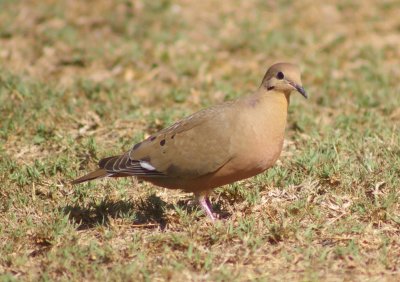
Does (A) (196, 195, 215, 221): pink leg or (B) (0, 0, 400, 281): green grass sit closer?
(B) (0, 0, 400, 281): green grass

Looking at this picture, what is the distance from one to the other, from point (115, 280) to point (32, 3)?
592 cm

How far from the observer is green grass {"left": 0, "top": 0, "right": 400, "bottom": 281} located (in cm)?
465

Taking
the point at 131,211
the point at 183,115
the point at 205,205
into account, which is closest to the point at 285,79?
the point at 205,205

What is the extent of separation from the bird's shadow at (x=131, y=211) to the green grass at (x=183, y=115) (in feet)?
0.04

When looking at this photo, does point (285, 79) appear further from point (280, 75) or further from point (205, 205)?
point (205, 205)

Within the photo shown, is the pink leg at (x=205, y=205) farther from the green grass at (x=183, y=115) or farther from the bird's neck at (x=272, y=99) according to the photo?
the bird's neck at (x=272, y=99)

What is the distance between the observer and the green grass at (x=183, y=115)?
15.3ft

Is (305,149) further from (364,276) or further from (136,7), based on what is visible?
(136,7)

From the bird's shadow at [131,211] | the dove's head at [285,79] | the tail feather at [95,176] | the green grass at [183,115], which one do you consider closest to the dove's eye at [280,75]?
the dove's head at [285,79]

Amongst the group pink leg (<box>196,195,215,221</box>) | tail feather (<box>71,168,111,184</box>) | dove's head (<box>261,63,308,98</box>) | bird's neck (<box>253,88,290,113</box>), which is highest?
dove's head (<box>261,63,308,98</box>)

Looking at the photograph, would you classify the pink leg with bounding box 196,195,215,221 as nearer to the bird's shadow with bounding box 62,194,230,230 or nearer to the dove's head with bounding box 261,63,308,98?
the bird's shadow with bounding box 62,194,230,230

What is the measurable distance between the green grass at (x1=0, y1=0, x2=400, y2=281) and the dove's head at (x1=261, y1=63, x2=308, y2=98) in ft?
2.53

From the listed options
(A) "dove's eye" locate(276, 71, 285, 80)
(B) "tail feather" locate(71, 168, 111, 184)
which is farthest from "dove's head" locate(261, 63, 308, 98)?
(B) "tail feather" locate(71, 168, 111, 184)

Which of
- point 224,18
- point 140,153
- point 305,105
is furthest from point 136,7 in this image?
point 140,153
